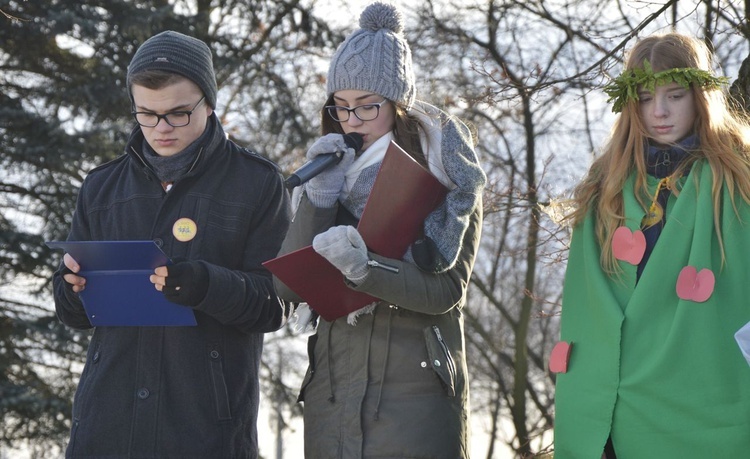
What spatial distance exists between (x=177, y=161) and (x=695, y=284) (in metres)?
1.77

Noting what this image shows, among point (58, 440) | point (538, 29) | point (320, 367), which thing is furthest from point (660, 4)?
point (58, 440)

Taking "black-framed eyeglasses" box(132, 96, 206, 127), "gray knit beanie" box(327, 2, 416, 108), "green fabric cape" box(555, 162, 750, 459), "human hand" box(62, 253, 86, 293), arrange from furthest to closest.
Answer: "black-framed eyeglasses" box(132, 96, 206, 127) < "gray knit beanie" box(327, 2, 416, 108) < "human hand" box(62, 253, 86, 293) < "green fabric cape" box(555, 162, 750, 459)

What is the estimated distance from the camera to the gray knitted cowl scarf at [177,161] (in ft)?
12.8

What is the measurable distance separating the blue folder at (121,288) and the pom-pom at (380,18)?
1118 mm

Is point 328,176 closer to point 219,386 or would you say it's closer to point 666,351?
point 219,386

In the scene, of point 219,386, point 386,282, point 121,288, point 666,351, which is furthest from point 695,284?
point 121,288

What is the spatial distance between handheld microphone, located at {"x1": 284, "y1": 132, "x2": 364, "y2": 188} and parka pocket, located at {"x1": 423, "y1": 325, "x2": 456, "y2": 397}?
61cm

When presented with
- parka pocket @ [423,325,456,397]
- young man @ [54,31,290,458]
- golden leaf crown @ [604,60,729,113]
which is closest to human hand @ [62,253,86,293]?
young man @ [54,31,290,458]

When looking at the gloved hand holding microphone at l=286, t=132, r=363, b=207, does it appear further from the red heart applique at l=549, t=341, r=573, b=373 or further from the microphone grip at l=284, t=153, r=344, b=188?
the red heart applique at l=549, t=341, r=573, b=373

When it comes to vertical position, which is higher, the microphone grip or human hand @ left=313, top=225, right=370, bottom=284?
the microphone grip

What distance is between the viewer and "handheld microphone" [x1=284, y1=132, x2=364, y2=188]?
11.4 feet

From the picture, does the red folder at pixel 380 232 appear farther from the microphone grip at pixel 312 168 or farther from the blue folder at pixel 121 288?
the blue folder at pixel 121 288

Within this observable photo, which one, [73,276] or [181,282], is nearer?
[181,282]

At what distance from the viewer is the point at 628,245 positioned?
3.54 metres
